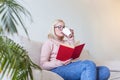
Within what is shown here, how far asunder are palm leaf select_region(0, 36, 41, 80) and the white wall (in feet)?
4.97

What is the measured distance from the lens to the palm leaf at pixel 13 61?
116cm

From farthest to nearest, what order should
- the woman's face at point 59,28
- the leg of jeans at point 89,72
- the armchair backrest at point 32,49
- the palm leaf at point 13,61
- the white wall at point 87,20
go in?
the white wall at point 87,20 < the woman's face at point 59,28 < the armchair backrest at point 32,49 < the leg of jeans at point 89,72 < the palm leaf at point 13,61

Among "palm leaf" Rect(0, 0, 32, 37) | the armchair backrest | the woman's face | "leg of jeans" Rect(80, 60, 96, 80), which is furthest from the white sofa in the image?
"palm leaf" Rect(0, 0, 32, 37)

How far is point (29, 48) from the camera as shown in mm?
2256

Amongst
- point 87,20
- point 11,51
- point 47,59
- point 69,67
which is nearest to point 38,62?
point 47,59

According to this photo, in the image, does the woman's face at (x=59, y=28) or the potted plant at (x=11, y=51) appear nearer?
the potted plant at (x=11, y=51)

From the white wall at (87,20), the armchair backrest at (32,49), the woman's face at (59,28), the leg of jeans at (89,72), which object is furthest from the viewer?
the white wall at (87,20)

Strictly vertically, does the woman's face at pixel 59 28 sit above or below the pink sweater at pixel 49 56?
above

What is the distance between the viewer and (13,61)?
1154 millimetres

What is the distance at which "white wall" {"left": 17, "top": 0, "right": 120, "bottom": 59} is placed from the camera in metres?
2.94

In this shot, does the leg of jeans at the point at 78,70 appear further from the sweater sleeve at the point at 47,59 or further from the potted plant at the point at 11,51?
the potted plant at the point at 11,51

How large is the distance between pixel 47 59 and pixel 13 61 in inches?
46.0

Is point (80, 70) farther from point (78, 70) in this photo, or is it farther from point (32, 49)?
point (32, 49)

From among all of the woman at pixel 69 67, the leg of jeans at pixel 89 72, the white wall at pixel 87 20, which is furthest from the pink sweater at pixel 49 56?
the white wall at pixel 87 20
